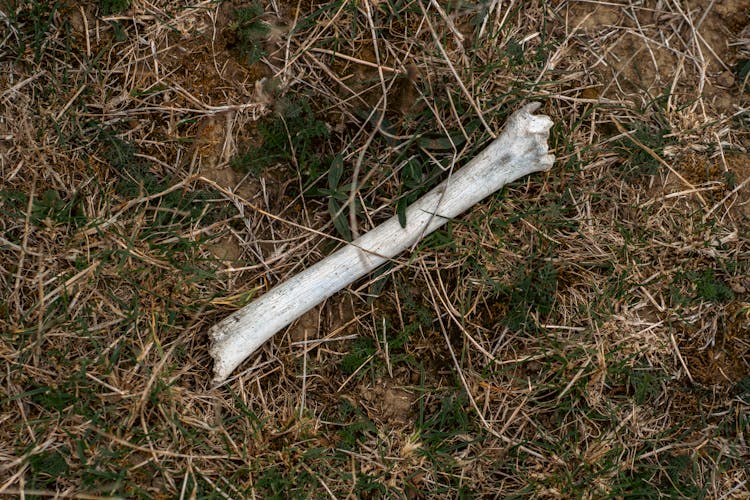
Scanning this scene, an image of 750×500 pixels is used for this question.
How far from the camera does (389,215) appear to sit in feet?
10.2

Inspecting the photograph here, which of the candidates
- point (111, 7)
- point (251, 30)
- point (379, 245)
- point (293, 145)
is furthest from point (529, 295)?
point (111, 7)

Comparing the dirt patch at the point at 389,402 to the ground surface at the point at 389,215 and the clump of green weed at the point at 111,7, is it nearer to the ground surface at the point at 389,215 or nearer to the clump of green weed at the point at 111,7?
the ground surface at the point at 389,215

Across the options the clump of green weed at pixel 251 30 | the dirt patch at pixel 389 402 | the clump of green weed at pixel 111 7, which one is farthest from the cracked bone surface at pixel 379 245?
the clump of green weed at pixel 111 7

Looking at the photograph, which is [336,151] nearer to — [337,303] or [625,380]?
[337,303]

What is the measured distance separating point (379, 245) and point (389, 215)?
0.19 meters

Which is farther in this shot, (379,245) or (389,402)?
(389,402)

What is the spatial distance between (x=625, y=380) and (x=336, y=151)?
5.95ft

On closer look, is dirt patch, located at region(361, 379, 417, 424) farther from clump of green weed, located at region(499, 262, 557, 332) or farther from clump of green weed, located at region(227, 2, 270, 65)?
clump of green weed, located at region(227, 2, 270, 65)

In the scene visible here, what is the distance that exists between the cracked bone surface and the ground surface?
10 cm

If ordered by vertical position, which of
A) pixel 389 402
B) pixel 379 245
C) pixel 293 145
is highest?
pixel 293 145

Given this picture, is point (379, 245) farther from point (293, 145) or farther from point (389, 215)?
point (293, 145)

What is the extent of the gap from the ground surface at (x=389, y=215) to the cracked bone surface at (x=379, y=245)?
10 cm

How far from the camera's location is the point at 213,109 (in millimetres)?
3080

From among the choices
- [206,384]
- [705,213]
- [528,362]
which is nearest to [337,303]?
[206,384]
